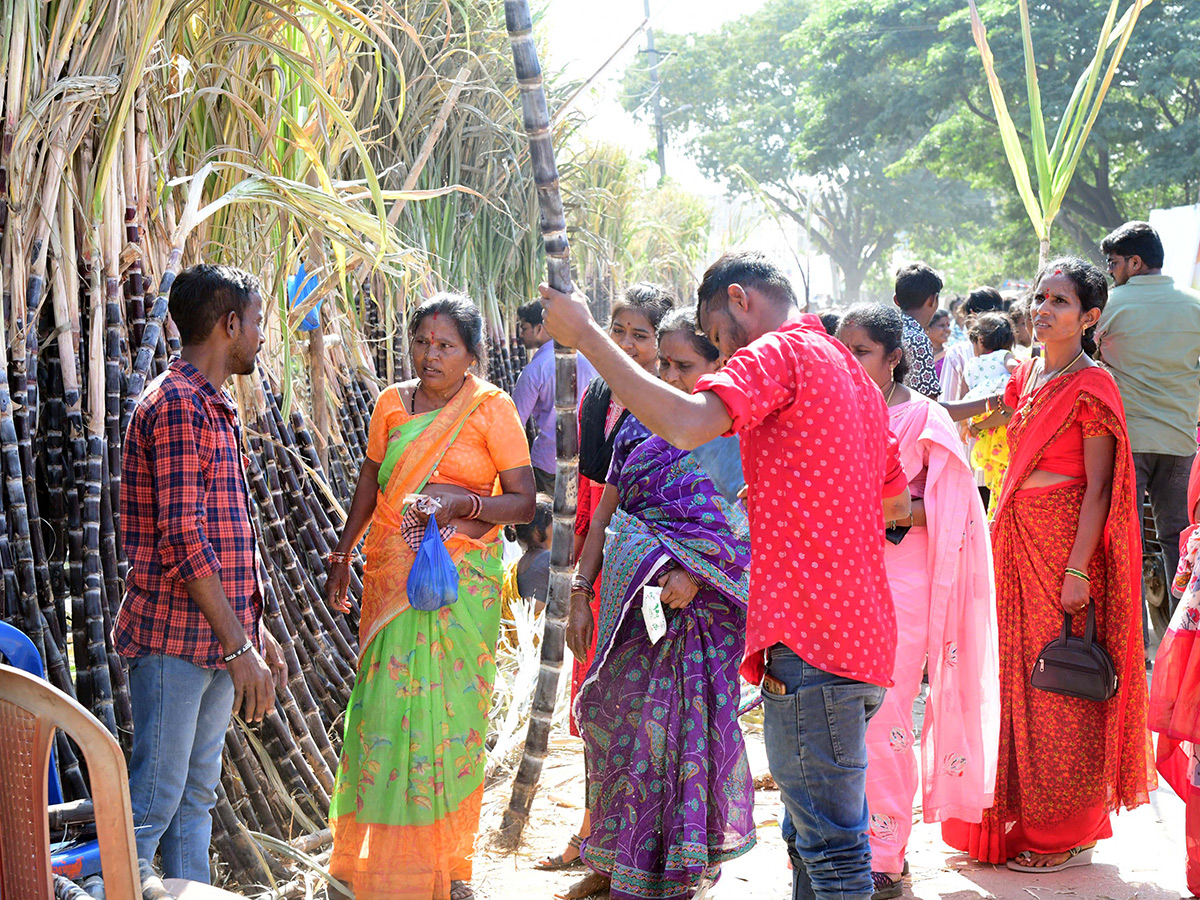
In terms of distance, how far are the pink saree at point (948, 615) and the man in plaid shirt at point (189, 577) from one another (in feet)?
6.64

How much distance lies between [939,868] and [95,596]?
9.31ft

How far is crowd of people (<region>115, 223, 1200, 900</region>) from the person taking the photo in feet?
7.82

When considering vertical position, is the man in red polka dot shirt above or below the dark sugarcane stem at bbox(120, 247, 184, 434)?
below

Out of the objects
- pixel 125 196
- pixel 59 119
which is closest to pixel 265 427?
pixel 125 196

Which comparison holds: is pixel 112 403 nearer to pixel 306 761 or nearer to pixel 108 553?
pixel 108 553

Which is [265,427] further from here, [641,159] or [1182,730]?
[641,159]

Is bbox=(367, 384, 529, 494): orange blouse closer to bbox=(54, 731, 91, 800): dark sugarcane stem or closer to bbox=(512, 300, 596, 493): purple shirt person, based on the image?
bbox=(54, 731, 91, 800): dark sugarcane stem

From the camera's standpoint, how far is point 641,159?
38.9 ft

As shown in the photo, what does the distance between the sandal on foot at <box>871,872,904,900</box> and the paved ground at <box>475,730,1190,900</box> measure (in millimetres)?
74

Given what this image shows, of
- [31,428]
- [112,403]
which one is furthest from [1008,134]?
[31,428]

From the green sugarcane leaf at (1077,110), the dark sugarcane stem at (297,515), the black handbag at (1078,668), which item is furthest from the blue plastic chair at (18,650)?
the green sugarcane leaf at (1077,110)

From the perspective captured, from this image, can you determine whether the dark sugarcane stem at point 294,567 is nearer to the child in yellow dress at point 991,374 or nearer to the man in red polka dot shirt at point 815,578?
the man in red polka dot shirt at point 815,578

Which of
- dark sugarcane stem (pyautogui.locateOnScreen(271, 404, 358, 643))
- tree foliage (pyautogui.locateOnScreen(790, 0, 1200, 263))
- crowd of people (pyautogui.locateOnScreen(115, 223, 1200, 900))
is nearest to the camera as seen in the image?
crowd of people (pyautogui.locateOnScreen(115, 223, 1200, 900))

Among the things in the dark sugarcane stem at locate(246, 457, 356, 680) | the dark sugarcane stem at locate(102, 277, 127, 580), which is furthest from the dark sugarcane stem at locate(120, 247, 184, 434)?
the dark sugarcane stem at locate(246, 457, 356, 680)
